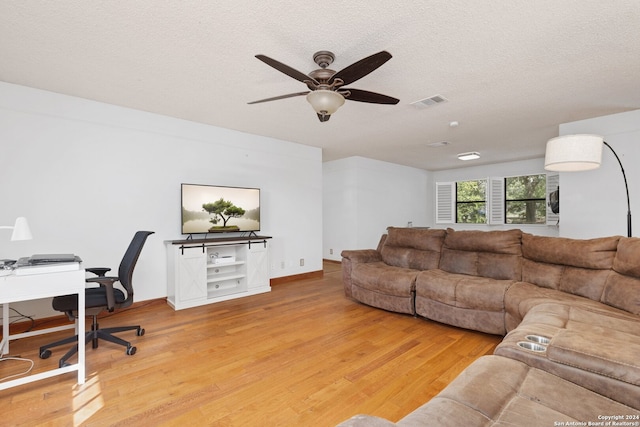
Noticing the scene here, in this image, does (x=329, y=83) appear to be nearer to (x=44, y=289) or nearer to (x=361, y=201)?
(x=44, y=289)

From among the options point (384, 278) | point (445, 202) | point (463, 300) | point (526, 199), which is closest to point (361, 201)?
point (445, 202)

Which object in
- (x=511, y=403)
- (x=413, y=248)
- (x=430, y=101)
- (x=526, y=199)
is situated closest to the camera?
(x=511, y=403)

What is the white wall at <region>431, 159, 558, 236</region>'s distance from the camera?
22.3ft

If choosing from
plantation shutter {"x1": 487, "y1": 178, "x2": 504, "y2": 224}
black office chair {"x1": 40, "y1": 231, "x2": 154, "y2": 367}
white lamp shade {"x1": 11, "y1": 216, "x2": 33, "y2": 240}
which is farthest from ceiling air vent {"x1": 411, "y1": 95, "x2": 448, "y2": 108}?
plantation shutter {"x1": 487, "y1": 178, "x2": 504, "y2": 224}

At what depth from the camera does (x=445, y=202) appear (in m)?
8.28

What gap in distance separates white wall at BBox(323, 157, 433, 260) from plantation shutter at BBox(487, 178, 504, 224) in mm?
1908

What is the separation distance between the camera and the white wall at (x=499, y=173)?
6805mm

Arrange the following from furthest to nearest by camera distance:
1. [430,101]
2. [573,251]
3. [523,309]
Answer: [430,101]
[573,251]
[523,309]

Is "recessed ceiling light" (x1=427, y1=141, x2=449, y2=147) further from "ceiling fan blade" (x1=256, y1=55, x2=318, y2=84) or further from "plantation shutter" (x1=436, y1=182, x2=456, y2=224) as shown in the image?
"ceiling fan blade" (x1=256, y1=55, x2=318, y2=84)

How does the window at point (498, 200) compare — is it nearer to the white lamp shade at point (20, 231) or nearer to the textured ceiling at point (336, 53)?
the textured ceiling at point (336, 53)

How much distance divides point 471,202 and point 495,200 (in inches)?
25.4

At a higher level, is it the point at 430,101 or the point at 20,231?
the point at 430,101

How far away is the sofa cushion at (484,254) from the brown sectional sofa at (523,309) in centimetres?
1

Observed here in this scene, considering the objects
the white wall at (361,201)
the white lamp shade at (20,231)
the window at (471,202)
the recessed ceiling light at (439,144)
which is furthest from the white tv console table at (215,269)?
the window at (471,202)
